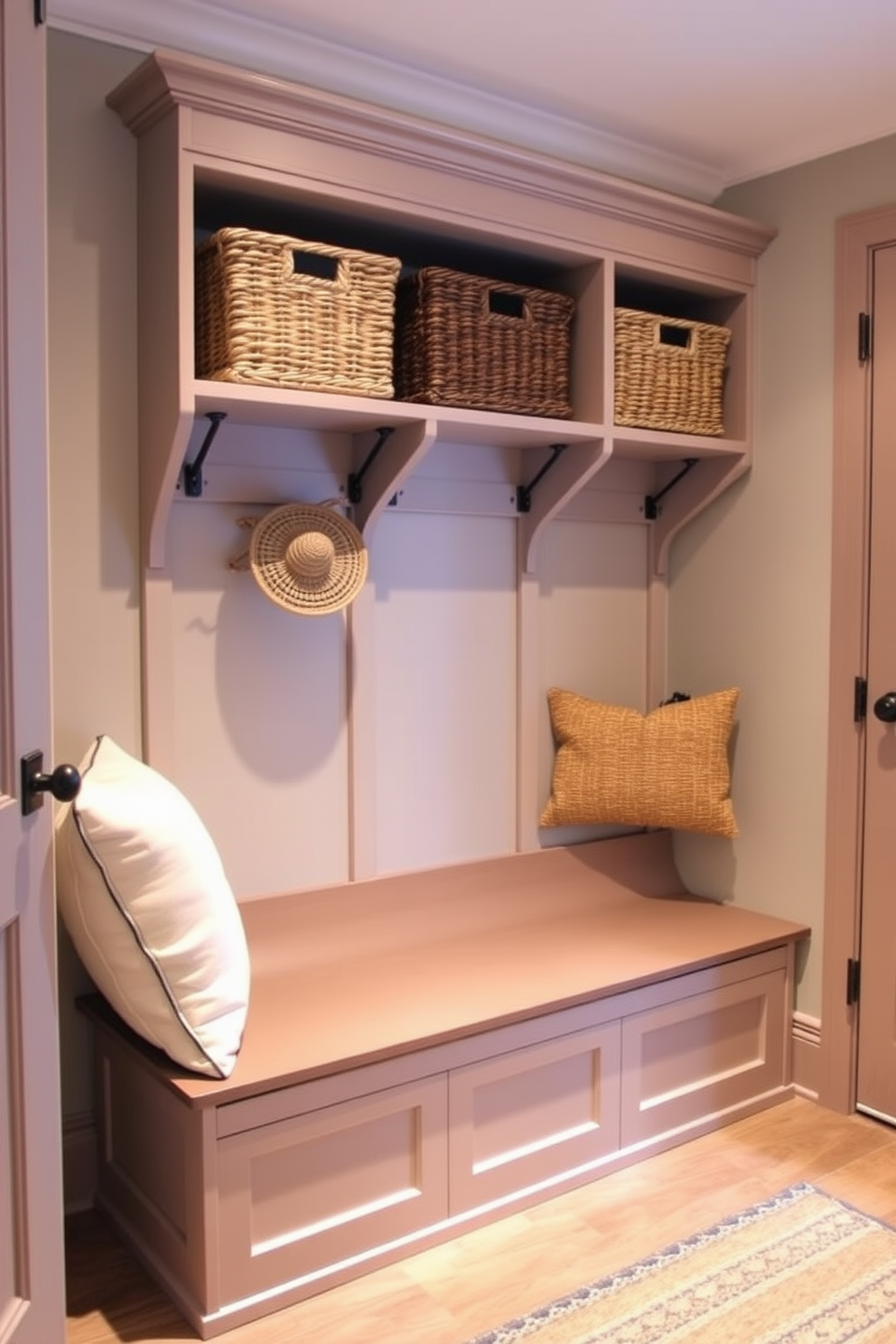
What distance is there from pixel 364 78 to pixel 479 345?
0.59 meters

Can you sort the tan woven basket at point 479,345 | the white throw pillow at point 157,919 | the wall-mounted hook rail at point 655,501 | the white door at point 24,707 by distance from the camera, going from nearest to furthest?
1. the white door at point 24,707
2. the white throw pillow at point 157,919
3. the tan woven basket at point 479,345
4. the wall-mounted hook rail at point 655,501

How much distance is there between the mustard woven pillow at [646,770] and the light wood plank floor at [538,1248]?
0.74 metres

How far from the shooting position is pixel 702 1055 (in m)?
2.72

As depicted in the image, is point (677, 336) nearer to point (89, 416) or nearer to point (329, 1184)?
point (89, 416)

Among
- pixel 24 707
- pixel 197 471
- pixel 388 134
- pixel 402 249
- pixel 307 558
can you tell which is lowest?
pixel 24 707

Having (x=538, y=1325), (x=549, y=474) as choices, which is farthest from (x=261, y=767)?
(x=538, y=1325)

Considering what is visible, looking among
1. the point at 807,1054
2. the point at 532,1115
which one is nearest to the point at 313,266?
the point at 532,1115

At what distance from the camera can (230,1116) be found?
77.7 inches

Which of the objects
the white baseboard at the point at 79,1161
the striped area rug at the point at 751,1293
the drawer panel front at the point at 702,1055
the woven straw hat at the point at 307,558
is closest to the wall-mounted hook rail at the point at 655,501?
the woven straw hat at the point at 307,558

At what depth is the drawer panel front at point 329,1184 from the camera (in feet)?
6.58

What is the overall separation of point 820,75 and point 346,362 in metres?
1.17

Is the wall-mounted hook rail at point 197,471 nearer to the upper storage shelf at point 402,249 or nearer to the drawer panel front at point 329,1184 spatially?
the upper storage shelf at point 402,249

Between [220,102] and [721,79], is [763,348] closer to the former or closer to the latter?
[721,79]

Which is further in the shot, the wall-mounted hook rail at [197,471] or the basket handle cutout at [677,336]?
the basket handle cutout at [677,336]
